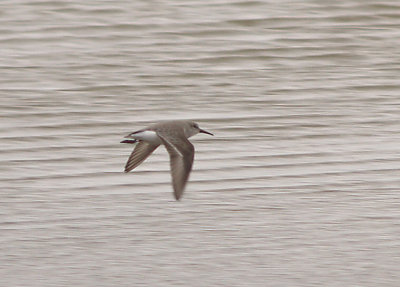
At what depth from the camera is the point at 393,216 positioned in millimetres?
5172

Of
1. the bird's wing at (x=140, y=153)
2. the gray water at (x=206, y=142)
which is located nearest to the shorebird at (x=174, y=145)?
the bird's wing at (x=140, y=153)

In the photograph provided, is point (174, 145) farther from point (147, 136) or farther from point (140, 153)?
Result: point (140, 153)

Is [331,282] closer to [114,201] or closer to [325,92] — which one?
[114,201]

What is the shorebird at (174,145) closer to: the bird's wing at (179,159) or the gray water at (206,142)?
the bird's wing at (179,159)

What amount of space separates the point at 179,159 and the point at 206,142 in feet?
5.01

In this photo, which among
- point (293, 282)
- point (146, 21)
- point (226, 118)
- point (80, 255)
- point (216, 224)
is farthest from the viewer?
point (146, 21)

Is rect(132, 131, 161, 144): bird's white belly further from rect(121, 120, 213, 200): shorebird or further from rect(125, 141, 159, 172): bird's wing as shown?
rect(125, 141, 159, 172): bird's wing

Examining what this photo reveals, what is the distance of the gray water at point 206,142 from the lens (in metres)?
4.65

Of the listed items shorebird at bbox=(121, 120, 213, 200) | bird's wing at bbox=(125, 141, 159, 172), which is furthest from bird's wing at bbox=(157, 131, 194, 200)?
bird's wing at bbox=(125, 141, 159, 172)

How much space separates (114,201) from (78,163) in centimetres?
64

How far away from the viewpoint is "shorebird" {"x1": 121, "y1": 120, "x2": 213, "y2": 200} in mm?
4793

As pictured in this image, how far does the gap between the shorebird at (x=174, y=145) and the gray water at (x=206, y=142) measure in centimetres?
27

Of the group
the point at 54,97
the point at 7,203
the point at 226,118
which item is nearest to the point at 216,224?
the point at 7,203

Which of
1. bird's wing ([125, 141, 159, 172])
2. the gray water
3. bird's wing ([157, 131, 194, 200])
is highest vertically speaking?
bird's wing ([157, 131, 194, 200])
